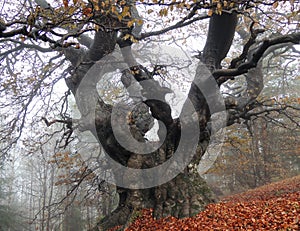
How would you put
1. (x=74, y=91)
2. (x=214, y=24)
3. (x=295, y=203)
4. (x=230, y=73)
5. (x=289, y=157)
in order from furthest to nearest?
(x=289, y=157), (x=74, y=91), (x=214, y=24), (x=230, y=73), (x=295, y=203)

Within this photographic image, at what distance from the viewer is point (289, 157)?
16172 mm

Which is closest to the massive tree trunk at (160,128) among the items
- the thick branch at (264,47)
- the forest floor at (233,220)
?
the forest floor at (233,220)

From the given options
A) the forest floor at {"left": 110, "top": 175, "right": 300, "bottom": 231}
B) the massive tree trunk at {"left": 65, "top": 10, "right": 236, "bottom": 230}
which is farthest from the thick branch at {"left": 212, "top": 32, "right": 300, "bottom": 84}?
the forest floor at {"left": 110, "top": 175, "right": 300, "bottom": 231}

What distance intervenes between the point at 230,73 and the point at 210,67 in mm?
928

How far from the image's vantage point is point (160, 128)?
6.90 m

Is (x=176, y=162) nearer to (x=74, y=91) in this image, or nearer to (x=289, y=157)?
(x=74, y=91)

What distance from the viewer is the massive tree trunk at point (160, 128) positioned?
593cm

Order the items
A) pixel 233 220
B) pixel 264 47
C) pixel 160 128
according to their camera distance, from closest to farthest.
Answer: pixel 233 220
pixel 264 47
pixel 160 128

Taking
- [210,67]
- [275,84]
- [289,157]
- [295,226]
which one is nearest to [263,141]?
[289,157]

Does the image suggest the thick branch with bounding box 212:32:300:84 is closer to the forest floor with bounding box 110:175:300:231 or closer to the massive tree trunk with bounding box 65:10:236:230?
the massive tree trunk with bounding box 65:10:236:230

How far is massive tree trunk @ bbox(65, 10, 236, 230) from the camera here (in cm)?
593

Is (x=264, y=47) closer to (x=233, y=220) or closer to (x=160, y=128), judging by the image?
(x=233, y=220)

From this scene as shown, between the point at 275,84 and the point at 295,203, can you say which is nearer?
the point at 295,203

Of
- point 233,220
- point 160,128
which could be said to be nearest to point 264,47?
point 233,220
